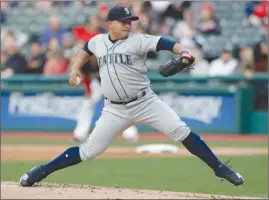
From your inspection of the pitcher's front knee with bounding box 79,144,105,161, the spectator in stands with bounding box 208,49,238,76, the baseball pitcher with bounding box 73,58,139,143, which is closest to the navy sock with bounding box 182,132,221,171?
the pitcher's front knee with bounding box 79,144,105,161

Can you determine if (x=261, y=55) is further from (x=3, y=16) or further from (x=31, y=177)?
(x=31, y=177)

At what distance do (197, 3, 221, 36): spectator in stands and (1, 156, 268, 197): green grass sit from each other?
5724mm

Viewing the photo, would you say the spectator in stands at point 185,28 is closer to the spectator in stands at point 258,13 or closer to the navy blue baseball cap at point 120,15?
the spectator in stands at point 258,13

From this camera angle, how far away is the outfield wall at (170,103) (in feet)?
49.9

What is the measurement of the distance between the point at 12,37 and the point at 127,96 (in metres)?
11.4

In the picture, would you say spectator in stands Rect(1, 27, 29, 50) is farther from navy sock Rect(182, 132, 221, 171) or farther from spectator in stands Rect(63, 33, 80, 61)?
navy sock Rect(182, 132, 221, 171)

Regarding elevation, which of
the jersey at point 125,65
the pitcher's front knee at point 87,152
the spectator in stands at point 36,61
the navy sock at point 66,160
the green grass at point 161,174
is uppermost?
the jersey at point 125,65

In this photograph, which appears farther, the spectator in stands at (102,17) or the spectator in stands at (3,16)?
the spectator in stands at (3,16)

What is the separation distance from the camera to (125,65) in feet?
22.2

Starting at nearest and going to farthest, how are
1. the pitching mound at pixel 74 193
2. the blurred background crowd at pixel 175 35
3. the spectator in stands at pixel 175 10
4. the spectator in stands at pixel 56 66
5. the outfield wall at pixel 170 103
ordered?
the pitching mound at pixel 74 193 → the outfield wall at pixel 170 103 → the blurred background crowd at pixel 175 35 → the spectator in stands at pixel 56 66 → the spectator in stands at pixel 175 10

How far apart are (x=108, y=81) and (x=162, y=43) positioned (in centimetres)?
62

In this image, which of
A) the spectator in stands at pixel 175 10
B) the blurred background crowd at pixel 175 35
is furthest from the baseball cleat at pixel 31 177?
the spectator in stands at pixel 175 10

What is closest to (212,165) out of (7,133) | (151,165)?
(151,165)

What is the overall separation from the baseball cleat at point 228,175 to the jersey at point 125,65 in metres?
1.00
